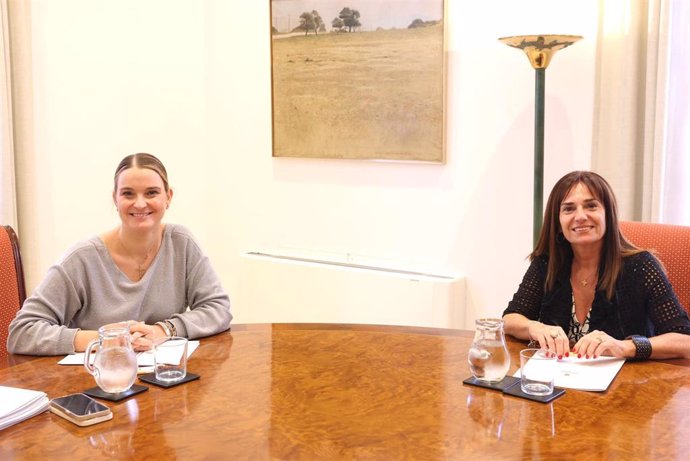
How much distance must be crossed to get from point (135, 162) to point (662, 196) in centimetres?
192

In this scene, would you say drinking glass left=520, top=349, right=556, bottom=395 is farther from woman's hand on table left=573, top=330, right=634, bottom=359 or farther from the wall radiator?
the wall radiator

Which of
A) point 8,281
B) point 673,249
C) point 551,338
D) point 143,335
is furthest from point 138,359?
point 673,249

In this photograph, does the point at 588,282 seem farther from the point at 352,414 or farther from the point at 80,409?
the point at 80,409

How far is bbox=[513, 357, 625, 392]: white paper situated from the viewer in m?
1.73

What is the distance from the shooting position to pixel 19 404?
61.3 inches

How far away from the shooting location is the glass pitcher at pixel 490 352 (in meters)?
1.69

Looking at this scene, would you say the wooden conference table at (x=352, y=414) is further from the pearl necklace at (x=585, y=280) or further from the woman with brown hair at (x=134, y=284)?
the pearl necklace at (x=585, y=280)

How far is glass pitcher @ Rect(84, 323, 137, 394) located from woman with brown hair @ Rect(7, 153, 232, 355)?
1.06 ft

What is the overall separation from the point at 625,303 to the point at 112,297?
54.3 inches

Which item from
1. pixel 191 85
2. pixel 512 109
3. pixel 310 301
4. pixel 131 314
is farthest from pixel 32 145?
pixel 512 109

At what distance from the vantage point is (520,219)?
3422 mm

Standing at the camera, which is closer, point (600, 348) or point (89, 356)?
point (89, 356)

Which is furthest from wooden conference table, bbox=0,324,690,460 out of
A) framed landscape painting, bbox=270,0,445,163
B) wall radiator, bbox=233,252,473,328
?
framed landscape painting, bbox=270,0,445,163

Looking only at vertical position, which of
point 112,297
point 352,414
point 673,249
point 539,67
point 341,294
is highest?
point 539,67
